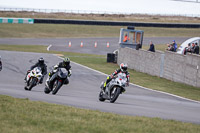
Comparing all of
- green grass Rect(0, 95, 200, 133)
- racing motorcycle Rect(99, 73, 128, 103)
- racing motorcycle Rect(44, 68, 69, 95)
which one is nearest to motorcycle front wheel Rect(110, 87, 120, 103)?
racing motorcycle Rect(99, 73, 128, 103)

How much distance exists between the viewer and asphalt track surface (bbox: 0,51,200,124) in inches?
466

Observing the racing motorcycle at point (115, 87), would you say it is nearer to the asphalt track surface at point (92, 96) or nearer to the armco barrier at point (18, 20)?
the asphalt track surface at point (92, 96)

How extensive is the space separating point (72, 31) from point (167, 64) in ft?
133

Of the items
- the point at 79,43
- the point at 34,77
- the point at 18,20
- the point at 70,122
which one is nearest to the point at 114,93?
the point at 34,77

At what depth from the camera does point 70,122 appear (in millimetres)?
8688

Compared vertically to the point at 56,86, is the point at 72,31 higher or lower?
higher

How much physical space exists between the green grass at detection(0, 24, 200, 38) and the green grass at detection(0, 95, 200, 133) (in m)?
48.4

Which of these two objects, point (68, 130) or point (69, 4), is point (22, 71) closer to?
point (68, 130)

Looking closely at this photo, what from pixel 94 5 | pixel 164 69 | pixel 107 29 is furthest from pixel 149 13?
pixel 164 69

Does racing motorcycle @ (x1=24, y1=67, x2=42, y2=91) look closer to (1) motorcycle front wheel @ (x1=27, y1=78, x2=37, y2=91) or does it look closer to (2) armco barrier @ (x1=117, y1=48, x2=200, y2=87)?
(1) motorcycle front wheel @ (x1=27, y1=78, x2=37, y2=91)

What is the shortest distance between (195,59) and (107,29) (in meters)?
44.9

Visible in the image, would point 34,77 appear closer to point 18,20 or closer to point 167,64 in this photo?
point 167,64

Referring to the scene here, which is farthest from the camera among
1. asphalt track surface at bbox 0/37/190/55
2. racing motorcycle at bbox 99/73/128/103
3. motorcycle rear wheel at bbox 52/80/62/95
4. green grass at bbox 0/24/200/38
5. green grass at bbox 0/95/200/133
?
A: green grass at bbox 0/24/200/38

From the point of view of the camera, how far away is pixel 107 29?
65.1 meters
